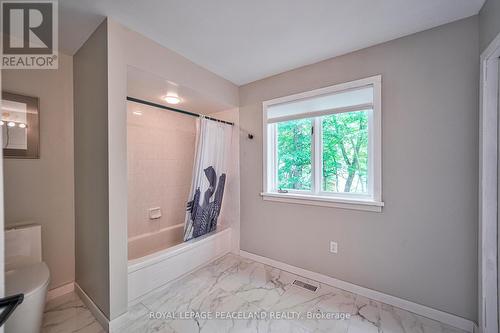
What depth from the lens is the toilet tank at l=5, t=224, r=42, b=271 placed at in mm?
1578

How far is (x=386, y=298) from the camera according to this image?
1780mm

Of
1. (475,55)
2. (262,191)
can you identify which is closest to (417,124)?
(475,55)

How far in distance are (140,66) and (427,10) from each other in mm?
2190

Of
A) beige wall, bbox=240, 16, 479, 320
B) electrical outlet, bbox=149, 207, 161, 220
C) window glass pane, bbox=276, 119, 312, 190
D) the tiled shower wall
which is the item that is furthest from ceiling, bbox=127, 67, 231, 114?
electrical outlet, bbox=149, 207, 161, 220

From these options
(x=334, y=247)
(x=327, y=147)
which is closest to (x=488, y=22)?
(x=327, y=147)

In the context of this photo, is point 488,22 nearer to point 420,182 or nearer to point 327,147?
point 420,182

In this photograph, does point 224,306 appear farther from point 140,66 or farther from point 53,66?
point 53,66

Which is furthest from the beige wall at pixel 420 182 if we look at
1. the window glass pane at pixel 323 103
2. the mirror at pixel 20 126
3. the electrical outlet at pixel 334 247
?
the mirror at pixel 20 126

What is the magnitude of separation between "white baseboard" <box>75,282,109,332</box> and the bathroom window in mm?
1789

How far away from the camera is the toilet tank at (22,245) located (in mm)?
1578

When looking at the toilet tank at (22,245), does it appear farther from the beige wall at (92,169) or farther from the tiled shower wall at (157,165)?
the tiled shower wall at (157,165)

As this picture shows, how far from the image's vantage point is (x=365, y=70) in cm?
188

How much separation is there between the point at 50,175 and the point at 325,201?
2616 millimetres

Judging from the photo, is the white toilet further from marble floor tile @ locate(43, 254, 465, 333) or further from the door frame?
the door frame
